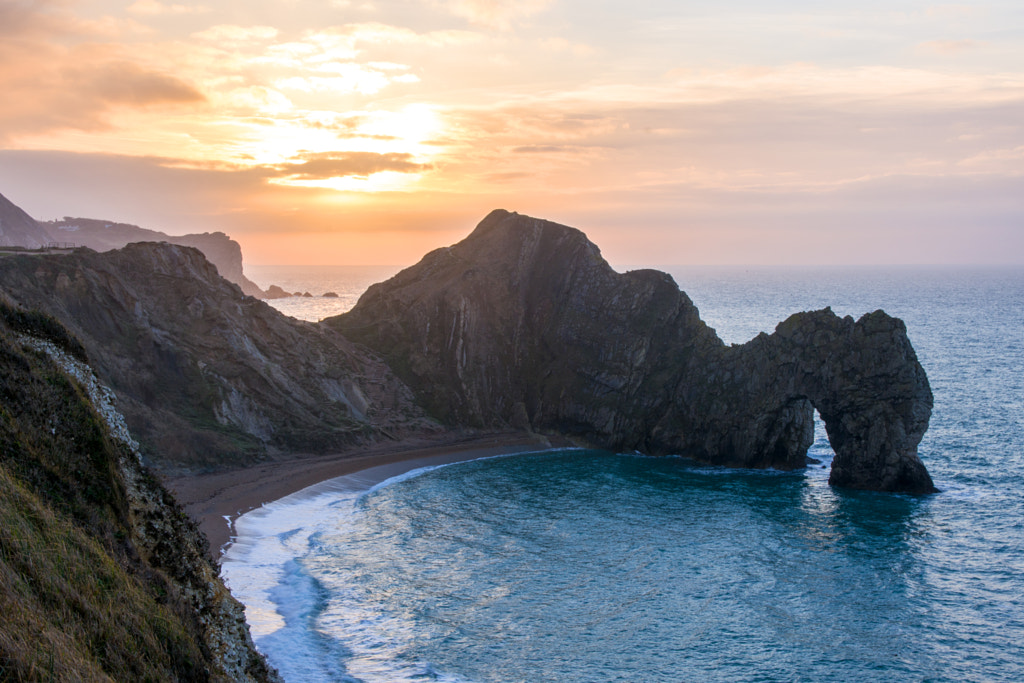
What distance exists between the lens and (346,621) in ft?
120

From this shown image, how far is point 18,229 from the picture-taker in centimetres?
18312

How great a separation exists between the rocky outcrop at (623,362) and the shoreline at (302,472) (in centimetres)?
534

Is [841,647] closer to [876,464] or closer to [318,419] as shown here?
[876,464]

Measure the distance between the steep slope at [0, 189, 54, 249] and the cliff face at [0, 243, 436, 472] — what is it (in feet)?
Result: 415

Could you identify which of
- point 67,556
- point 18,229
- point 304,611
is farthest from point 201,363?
point 18,229

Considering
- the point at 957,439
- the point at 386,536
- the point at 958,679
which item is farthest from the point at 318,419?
the point at 957,439

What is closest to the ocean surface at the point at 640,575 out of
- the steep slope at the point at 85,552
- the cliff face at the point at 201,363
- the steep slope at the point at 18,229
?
the cliff face at the point at 201,363

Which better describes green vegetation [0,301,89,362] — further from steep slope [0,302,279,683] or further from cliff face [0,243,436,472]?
cliff face [0,243,436,472]

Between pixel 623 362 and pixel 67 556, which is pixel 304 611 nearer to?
pixel 67 556

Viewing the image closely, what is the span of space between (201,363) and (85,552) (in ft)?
176

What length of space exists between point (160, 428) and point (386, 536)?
23855 mm

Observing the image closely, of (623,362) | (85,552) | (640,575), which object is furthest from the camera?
(623,362)

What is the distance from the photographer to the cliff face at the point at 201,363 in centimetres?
6134

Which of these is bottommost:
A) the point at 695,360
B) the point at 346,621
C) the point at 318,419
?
the point at 346,621
